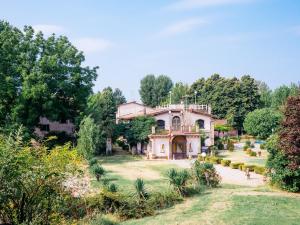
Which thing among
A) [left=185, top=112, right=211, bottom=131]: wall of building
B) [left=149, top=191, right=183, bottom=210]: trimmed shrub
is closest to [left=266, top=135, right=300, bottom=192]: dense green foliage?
[left=149, top=191, right=183, bottom=210]: trimmed shrub

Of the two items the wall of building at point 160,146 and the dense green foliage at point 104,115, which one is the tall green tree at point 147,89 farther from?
the wall of building at point 160,146

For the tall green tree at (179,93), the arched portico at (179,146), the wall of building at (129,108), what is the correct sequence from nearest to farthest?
the arched portico at (179,146), the wall of building at (129,108), the tall green tree at (179,93)

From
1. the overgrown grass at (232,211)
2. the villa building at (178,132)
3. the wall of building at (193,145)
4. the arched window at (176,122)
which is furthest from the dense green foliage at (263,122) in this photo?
the overgrown grass at (232,211)

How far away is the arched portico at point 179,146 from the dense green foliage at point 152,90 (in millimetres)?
51022

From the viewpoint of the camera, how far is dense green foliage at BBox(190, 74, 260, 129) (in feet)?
243

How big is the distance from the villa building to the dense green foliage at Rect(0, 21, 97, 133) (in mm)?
9725

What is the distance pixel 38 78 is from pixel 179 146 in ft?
60.6

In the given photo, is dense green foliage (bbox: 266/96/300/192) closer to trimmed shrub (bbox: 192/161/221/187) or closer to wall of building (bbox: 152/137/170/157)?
trimmed shrub (bbox: 192/161/221/187)

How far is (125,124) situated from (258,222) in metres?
36.0

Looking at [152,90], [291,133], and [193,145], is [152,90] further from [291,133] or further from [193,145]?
[291,133]

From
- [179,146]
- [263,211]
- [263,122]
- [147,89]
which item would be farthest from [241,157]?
[147,89]

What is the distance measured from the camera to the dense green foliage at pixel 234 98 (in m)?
74.1

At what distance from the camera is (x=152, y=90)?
100250mm

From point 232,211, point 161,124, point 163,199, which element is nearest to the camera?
point 232,211
